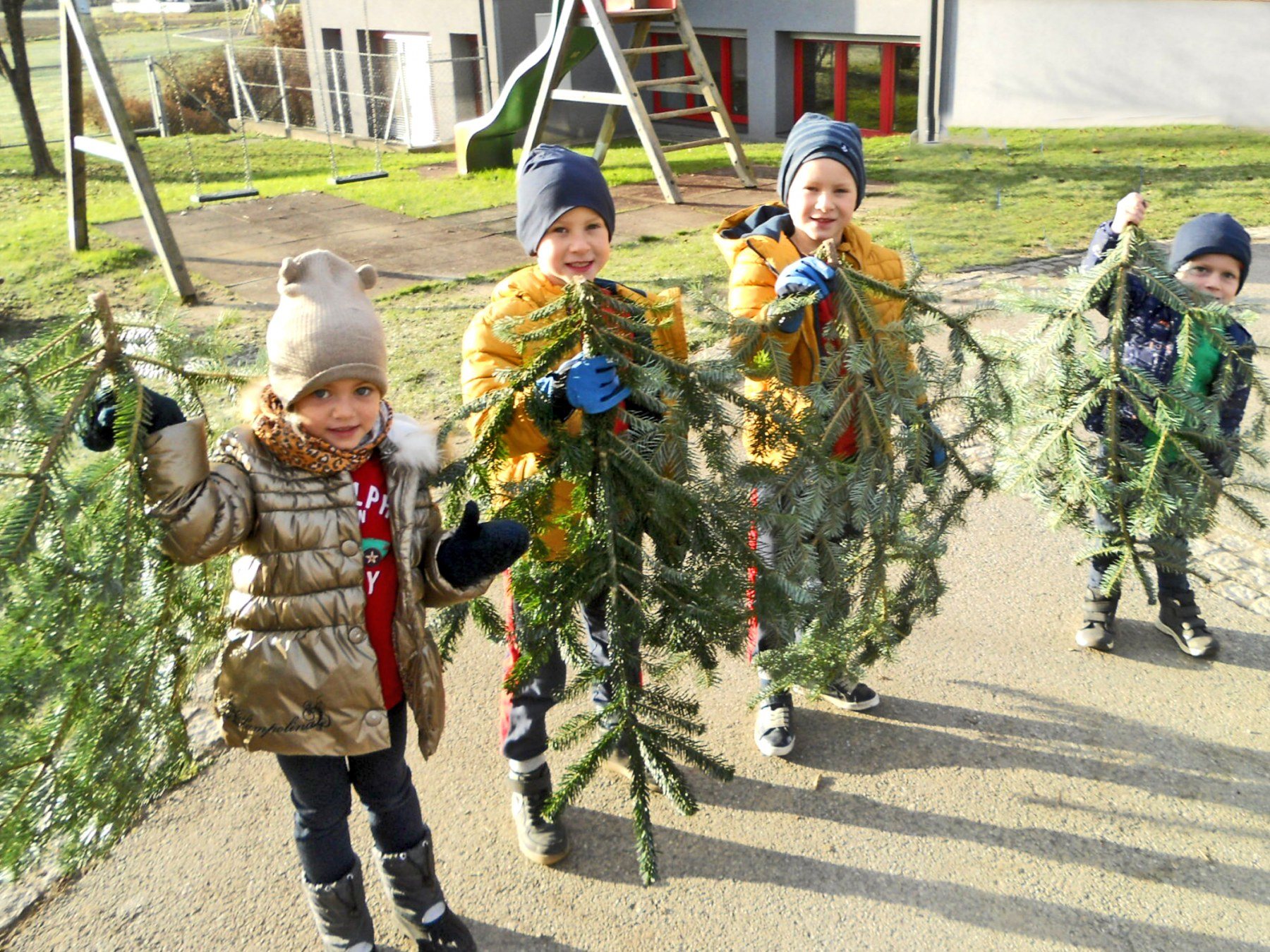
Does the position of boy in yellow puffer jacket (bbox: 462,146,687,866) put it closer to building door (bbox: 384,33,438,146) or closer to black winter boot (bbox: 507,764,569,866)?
black winter boot (bbox: 507,764,569,866)

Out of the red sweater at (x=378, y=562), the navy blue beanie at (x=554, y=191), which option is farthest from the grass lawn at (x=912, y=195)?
the red sweater at (x=378, y=562)

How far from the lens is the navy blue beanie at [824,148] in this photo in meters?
3.19

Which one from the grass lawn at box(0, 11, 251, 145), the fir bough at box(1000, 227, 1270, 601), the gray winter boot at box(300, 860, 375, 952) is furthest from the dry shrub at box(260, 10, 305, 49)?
the gray winter boot at box(300, 860, 375, 952)

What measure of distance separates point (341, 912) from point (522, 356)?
1.43 meters

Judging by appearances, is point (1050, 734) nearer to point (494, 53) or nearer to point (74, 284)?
point (74, 284)

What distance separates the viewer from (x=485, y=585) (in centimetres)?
264

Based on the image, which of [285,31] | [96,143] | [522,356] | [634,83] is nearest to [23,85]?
[96,143]

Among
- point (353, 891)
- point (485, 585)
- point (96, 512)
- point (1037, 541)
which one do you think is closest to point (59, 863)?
point (353, 891)

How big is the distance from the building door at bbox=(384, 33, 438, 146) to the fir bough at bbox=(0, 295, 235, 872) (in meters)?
15.2

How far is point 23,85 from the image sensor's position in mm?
13070

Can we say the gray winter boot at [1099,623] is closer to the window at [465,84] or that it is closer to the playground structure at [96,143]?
the playground structure at [96,143]

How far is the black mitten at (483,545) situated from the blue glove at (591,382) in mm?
332

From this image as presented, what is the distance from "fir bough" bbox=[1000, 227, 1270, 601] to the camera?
3383 millimetres

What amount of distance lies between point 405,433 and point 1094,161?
1092 cm
